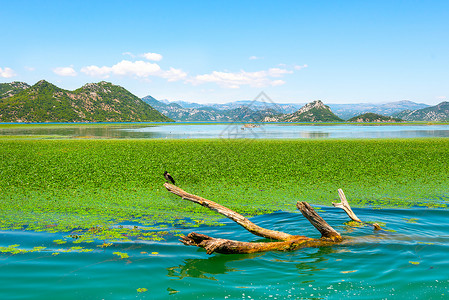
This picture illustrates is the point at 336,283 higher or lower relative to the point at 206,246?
lower

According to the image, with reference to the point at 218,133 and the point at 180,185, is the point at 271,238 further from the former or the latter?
the point at 218,133

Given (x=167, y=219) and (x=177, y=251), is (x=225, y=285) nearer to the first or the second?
(x=177, y=251)

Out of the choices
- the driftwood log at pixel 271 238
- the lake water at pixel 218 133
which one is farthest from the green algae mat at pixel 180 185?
the lake water at pixel 218 133

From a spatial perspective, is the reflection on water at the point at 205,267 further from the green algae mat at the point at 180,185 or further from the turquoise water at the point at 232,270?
the green algae mat at the point at 180,185

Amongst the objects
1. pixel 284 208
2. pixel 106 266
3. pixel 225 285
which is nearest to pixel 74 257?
pixel 106 266

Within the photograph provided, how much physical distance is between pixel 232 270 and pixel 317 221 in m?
3.13

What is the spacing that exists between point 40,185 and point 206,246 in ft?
48.3

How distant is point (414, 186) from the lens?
59.5 ft

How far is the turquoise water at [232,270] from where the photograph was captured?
6.96 m

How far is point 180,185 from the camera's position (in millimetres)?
19125

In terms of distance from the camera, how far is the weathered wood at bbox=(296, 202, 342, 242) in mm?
9281

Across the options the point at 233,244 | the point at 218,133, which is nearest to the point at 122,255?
the point at 233,244

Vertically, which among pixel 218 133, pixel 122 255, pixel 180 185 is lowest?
pixel 122 255

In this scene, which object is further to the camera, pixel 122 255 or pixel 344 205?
pixel 344 205
